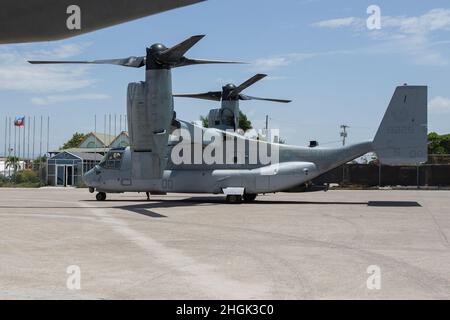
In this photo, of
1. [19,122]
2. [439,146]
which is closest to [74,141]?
[19,122]

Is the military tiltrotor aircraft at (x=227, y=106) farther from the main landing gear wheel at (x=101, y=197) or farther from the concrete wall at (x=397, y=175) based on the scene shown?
the concrete wall at (x=397, y=175)

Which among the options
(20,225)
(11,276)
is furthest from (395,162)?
(11,276)

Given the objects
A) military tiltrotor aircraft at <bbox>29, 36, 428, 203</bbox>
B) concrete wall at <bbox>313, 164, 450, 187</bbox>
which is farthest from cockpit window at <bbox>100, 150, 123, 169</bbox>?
concrete wall at <bbox>313, 164, 450, 187</bbox>

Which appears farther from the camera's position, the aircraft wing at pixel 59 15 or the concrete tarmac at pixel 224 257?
the concrete tarmac at pixel 224 257

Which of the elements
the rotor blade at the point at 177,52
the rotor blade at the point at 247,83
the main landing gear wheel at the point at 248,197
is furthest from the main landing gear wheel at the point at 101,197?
the rotor blade at the point at 177,52

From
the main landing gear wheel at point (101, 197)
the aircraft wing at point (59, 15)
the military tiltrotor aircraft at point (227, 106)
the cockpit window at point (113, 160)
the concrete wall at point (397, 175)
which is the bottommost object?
the main landing gear wheel at point (101, 197)

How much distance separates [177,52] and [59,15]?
663 inches

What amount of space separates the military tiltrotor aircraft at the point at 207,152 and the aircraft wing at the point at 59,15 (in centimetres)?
1455

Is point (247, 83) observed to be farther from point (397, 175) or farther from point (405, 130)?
point (397, 175)

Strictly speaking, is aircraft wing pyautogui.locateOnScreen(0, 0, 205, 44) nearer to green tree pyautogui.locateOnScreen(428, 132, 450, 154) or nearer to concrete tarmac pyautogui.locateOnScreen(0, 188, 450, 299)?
concrete tarmac pyautogui.locateOnScreen(0, 188, 450, 299)

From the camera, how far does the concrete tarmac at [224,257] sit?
7004 millimetres

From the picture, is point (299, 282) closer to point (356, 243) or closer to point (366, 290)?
point (366, 290)

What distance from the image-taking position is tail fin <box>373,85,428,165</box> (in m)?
22.4

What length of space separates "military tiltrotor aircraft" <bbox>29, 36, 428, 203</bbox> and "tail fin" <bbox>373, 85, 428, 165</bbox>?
41 millimetres
